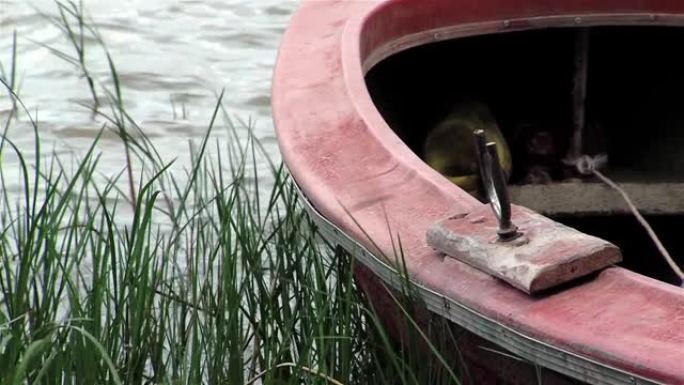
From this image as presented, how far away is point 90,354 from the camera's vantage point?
2006 millimetres

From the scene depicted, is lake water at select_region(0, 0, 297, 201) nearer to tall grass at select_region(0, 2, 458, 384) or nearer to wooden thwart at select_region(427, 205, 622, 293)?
tall grass at select_region(0, 2, 458, 384)

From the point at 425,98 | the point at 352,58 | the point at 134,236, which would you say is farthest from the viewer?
the point at 425,98

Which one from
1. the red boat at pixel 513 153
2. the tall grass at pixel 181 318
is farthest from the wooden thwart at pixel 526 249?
the tall grass at pixel 181 318

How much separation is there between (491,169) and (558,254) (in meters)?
0.12

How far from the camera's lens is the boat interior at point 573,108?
2.95m

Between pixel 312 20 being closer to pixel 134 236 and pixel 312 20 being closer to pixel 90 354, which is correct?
pixel 134 236

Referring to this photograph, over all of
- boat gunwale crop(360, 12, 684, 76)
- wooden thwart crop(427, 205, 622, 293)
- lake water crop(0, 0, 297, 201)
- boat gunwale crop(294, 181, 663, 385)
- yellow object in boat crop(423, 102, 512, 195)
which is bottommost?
boat gunwale crop(294, 181, 663, 385)

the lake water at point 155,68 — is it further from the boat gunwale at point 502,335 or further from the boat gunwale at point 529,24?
the boat gunwale at point 502,335

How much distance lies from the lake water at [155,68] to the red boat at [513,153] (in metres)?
1.50

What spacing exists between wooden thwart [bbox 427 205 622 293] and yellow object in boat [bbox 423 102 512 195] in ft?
3.15

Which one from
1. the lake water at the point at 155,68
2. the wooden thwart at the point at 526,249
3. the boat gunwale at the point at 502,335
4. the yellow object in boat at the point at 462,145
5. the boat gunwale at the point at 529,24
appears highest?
the lake water at the point at 155,68

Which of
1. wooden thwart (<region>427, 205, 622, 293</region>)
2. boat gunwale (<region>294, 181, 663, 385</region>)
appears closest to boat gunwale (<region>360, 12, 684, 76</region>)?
boat gunwale (<region>294, 181, 663, 385</region>)

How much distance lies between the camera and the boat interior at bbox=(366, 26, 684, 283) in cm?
295

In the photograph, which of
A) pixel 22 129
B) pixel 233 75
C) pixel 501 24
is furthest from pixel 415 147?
pixel 233 75
